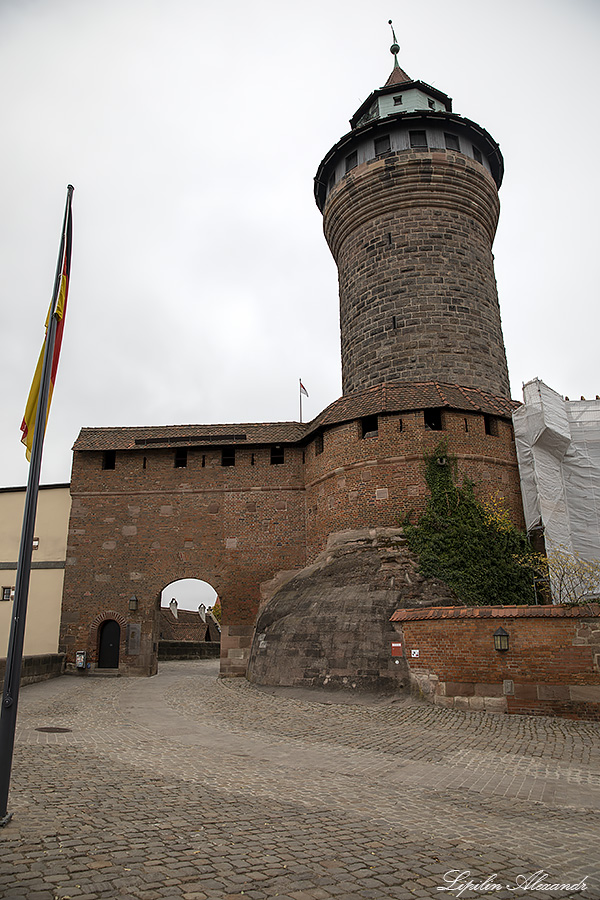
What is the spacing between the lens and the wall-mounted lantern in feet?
35.1

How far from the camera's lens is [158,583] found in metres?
20.0

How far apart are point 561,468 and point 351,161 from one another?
12.7 m

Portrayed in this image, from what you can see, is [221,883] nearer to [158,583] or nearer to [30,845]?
[30,845]

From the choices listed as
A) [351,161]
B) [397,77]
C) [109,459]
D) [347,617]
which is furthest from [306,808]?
[397,77]

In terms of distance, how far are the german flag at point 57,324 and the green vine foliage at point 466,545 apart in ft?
34.7

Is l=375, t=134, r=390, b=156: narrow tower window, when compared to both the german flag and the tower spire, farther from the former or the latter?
the german flag

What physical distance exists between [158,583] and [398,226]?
13903 mm

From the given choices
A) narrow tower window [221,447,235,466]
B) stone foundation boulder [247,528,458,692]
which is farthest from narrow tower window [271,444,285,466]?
stone foundation boulder [247,528,458,692]

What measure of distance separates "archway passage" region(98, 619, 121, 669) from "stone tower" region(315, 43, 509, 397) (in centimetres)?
1092

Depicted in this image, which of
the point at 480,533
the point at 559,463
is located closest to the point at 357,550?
the point at 480,533

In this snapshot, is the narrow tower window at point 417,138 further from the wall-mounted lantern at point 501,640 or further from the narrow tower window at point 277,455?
the wall-mounted lantern at point 501,640

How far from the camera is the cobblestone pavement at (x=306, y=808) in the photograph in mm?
3773

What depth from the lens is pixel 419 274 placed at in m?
19.4

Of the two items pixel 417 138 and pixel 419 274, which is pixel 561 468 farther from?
pixel 417 138
